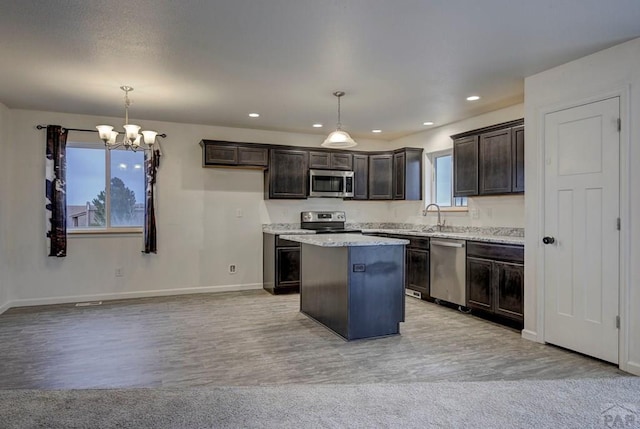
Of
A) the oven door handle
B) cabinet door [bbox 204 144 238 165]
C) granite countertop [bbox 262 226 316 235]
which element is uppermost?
cabinet door [bbox 204 144 238 165]

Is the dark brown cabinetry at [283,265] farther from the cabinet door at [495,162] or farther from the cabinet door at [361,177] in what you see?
the cabinet door at [495,162]

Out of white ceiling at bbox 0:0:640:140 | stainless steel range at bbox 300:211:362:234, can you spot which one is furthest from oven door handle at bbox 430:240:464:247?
white ceiling at bbox 0:0:640:140

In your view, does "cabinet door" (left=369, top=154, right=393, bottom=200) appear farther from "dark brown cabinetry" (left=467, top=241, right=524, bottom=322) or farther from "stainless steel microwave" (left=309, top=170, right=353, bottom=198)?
"dark brown cabinetry" (left=467, top=241, right=524, bottom=322)

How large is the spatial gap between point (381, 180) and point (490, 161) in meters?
2.25

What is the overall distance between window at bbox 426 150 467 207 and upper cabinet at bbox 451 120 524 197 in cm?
76

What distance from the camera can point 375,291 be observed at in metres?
3.85

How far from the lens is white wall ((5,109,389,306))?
518cm

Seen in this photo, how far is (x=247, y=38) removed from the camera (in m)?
3.00

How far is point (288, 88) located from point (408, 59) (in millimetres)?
1307

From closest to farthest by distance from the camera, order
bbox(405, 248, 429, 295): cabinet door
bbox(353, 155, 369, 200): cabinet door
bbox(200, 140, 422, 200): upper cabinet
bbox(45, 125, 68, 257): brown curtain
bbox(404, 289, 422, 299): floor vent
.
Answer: bbox(45, 125, 68, 257): brown curtain, bbox(405, 248, 429, 295): cabinet door, bbox(404, 289, 422, 299): floor vent, bbox(200, 140, 422, 200): upper cabinet, bbox(353, 155, 369, 200): cabinet door

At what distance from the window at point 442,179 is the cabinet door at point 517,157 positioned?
149 cm

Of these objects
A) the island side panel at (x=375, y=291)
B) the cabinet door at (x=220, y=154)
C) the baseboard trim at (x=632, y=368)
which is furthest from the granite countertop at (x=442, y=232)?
the baseboard trim at (x=632, y=368)

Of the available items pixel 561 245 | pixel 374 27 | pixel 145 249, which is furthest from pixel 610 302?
pixel 145 249

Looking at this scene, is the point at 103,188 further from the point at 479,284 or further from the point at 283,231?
the point at 479,284
